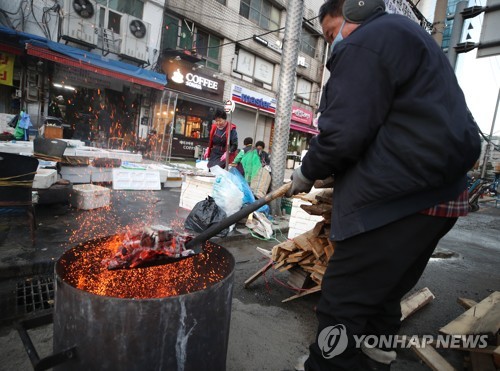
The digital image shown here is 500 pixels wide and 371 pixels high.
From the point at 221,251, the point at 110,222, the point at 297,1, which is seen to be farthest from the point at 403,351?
the point at 297,1

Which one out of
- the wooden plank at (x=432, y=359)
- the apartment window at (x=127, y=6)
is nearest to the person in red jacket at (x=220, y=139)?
the wooden plank at (x=432, y=359)

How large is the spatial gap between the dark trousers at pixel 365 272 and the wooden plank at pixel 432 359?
1.11 metres

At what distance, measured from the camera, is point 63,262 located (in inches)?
68.7

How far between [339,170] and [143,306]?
120 centimetres

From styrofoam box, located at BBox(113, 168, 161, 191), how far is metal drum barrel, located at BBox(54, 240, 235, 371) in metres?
6.15

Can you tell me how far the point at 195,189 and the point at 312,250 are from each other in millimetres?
3493

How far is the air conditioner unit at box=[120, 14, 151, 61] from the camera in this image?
43.4 feet

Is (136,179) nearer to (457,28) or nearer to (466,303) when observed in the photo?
(466,303)

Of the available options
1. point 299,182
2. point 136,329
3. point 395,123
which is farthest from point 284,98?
point 136,329

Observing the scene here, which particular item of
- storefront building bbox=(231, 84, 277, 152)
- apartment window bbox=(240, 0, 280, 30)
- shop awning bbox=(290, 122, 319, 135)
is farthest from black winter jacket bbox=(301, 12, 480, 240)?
shop awning bbox=(290, 122, 319, 135)

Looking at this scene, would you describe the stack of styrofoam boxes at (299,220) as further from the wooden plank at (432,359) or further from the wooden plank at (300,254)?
the wooden plank at (432,359)

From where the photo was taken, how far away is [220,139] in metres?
7.50

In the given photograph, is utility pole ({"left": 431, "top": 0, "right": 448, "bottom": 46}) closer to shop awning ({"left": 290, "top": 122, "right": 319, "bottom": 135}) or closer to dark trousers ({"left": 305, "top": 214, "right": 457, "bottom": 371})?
dark trousers ({"left": 305, "top": 214, "right": 457, "bottom": 371})

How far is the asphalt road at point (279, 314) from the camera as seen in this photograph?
2.29 metres
